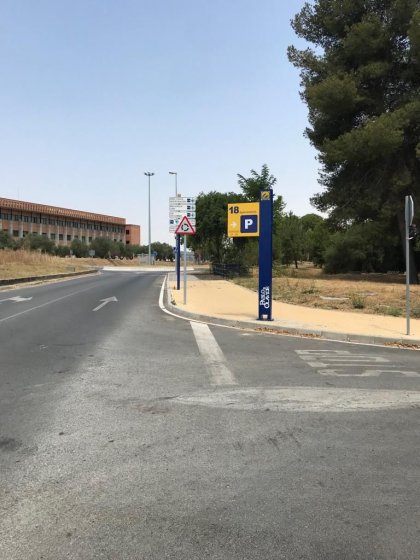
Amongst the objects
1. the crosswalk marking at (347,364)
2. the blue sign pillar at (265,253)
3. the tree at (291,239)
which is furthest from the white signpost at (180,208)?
the tree at (291,239)

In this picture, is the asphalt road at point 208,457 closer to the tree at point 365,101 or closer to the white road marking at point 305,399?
the white road marking at point 305,399

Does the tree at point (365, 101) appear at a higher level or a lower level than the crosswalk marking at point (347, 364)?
higher

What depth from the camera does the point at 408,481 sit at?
3.73 m

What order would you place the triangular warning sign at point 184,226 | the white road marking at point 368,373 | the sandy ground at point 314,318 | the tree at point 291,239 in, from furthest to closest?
the tree at point 291,239
the triangular warning sign at point 184,226
the sandy ground at point 314,318
the white road marking at point 368,373

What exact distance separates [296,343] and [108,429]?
606 centimetres

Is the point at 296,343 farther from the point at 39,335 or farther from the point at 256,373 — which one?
the point at 39,335

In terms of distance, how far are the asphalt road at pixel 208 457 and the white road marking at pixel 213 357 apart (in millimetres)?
46

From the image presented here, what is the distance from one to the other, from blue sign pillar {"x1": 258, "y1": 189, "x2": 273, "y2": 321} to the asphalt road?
4680mm

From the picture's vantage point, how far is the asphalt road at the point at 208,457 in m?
2.96

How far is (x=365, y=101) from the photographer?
1220 inches

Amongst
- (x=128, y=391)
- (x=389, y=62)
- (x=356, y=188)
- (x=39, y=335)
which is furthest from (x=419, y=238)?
(x=128, y=391)

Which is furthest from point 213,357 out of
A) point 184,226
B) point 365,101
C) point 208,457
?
point 365,101

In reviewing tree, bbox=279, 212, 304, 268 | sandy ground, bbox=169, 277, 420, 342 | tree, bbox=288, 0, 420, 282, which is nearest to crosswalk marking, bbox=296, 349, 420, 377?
sandy ground, bbox=169, 277, 420, 342

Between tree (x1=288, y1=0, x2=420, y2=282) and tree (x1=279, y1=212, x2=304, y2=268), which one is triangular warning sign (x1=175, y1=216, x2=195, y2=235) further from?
tree (x1=279, y1=212, x2=304, y2=268)
